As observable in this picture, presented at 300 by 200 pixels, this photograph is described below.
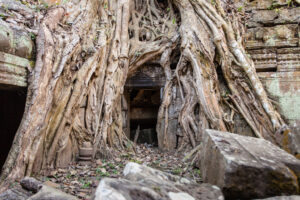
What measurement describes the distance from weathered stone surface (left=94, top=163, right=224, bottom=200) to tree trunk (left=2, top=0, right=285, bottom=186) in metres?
1.43

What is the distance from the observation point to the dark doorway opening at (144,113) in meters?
6.05

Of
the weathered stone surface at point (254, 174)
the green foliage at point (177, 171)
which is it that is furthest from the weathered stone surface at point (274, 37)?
the weathered stone surface at point (254, 174)

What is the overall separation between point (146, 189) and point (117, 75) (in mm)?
2772

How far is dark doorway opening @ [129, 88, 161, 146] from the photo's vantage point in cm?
605

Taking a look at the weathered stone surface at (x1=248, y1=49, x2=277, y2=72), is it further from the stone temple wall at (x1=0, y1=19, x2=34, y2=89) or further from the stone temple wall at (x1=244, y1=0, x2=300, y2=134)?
the stone temple wall at (x1=0, y1=19, x2=34, y2=89)

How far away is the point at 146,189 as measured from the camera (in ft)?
4.75

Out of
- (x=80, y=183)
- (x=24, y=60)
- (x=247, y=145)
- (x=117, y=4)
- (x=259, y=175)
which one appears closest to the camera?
(x=259, y=175)

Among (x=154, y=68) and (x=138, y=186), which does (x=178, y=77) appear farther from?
(x=138, y=186)

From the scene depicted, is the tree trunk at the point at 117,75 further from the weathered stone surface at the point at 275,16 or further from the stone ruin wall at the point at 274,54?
the weathered stone surface at the point at 275,16

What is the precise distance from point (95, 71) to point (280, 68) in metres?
3.30

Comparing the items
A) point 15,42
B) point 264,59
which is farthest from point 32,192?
point 264,59

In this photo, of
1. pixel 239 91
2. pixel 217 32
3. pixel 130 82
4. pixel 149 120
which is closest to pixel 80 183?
pixel 130 82

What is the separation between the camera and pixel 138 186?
1.47 meters

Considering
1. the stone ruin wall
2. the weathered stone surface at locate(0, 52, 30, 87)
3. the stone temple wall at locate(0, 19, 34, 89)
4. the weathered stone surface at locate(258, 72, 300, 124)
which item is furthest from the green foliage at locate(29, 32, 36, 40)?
the weathered stone surface at locate(258, 72, 300, 124)
